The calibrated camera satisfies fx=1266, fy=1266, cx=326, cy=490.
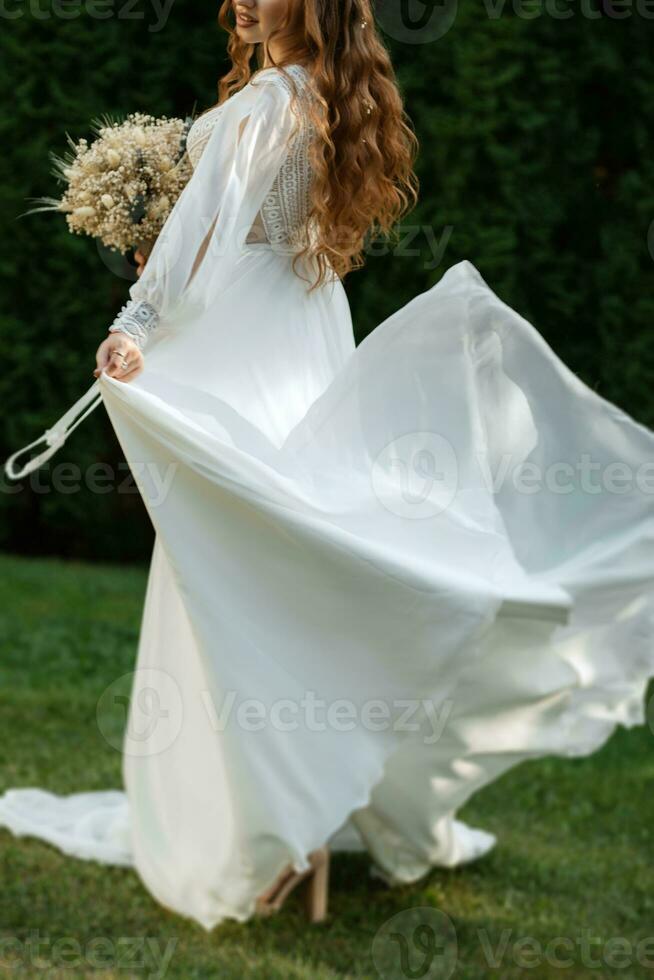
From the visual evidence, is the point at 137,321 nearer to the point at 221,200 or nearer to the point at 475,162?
the point at 221,200

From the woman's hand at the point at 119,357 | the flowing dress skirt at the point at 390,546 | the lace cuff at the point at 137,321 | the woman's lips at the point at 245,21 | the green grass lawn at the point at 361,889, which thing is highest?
the woman's lips at the point at 245,21

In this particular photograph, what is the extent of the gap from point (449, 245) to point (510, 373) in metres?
3.48

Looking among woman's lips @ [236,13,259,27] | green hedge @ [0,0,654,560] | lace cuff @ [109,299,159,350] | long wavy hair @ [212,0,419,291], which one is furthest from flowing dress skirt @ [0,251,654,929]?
green hedge @ [0,0,654,560]

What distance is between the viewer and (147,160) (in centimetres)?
282

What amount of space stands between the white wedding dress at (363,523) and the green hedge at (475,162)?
3184 millimetres

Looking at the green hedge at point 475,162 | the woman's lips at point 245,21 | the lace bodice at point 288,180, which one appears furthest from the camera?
the green hedge at point 475,162

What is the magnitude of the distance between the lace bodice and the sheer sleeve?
3 centimetres

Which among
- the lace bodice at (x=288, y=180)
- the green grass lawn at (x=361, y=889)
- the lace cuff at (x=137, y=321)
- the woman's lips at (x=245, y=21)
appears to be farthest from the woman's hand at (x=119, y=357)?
the green grass lawn at (x=361, y=889)

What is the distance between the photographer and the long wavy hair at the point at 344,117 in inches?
110

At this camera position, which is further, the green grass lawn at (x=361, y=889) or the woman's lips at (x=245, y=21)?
the green grass lawn at (x=361, y=889)

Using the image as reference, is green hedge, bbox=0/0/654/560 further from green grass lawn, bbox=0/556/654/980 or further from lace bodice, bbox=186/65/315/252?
lace bodice, bbox=186/65/315/252

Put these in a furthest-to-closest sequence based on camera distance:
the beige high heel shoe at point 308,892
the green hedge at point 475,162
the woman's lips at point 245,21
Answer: the green hedge at point 475,162, the beige high heel shoe at point 308,892, the woman's lips at point 245,21

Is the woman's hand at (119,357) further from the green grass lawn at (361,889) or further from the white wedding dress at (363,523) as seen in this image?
the green grass lawn at (361,889)

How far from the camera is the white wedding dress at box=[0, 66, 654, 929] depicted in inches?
103
